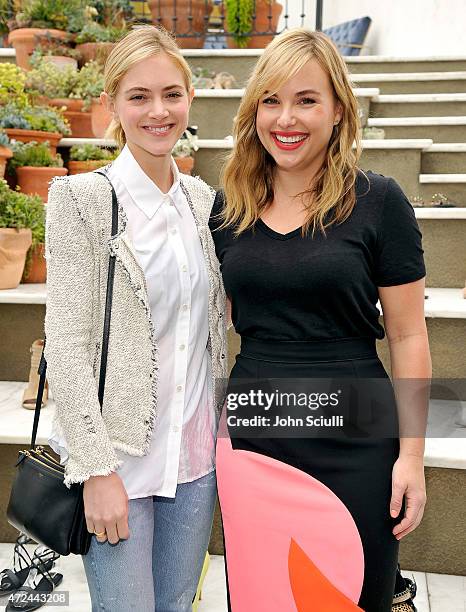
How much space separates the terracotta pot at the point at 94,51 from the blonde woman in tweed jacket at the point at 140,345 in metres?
3.59

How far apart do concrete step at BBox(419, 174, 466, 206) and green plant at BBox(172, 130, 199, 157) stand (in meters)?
1.14

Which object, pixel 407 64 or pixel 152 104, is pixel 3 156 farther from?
pixel 407 64

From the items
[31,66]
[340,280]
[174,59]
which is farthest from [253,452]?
[31,66]

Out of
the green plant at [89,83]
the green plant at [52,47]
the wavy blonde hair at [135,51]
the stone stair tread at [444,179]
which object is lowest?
the stone stair tread at [444,179]

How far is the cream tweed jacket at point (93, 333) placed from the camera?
1.36 m

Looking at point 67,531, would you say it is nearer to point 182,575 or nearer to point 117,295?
point 182,575

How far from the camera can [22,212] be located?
3.08 metres

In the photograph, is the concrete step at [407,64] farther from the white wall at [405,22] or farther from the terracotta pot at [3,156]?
the terracotta pot at [3,156]

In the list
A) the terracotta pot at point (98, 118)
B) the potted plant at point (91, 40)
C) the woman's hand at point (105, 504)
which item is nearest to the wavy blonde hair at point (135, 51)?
the woman's hand at point (105, 504)

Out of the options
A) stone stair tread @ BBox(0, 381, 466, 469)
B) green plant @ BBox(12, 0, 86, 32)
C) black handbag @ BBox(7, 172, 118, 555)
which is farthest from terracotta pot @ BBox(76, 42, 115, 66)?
black handbag @ BBox(7, 172, 118, 555)

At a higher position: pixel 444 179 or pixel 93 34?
pixel 93 34

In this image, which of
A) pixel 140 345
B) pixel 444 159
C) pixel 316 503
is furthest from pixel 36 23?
pixel 316 503

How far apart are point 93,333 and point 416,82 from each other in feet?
14.5

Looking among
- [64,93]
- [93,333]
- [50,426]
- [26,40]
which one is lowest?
[50,426]
